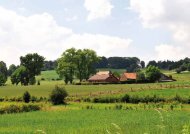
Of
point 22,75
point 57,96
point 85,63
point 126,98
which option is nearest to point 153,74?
point 85,63

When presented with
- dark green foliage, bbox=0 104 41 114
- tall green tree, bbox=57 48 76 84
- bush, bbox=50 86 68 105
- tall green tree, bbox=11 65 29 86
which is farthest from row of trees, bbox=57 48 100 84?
dark green foliage, bbox=0 104 41 114

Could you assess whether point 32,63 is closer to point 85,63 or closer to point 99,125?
point 85,63

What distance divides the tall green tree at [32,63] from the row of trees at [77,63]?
7.54 m

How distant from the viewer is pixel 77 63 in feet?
515

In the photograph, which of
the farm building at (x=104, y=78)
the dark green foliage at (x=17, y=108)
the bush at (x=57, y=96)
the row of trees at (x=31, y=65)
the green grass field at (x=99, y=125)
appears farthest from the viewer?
the row of trees at (x=31, y=65)

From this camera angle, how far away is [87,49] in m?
161

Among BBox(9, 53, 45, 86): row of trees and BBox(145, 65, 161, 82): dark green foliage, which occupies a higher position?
BBox(9, 53, 45, 86): row of trees

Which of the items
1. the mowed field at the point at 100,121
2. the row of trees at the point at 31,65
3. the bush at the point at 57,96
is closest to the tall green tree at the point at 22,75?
the row of trees at the point at 31,65

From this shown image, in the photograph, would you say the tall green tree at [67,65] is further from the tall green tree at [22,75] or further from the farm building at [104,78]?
the tall green tree at [22,75]

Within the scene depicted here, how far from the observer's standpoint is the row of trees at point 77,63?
507ft

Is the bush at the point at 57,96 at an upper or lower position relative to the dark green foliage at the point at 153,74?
lower

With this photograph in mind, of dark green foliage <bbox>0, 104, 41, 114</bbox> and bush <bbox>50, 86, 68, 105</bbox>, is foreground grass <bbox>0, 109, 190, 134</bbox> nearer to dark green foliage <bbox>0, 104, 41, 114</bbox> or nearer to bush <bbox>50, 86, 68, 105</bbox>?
dark green foliage <bbox>0, 104, 41, 114</bbox>

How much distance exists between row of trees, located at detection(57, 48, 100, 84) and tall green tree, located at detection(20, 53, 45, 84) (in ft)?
24.7

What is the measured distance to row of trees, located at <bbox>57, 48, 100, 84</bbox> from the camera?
155m
